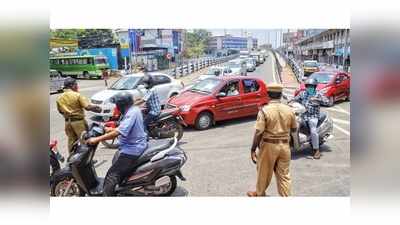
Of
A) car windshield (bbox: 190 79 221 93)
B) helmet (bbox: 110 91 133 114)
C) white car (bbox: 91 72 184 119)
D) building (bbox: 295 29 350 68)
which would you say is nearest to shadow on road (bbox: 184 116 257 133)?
car windshield (bbox: 190 79 221 93)

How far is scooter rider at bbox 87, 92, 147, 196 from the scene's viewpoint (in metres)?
3.80

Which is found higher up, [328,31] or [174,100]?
[328,31]

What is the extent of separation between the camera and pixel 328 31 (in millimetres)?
4156

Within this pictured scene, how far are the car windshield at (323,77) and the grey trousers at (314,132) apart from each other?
0.56m

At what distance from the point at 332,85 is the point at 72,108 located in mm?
3314

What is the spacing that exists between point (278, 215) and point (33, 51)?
10.3 ft

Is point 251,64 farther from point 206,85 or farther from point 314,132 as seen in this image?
point 314,132

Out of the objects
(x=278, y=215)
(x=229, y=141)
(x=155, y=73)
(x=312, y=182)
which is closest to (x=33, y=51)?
(x=155, y=73)

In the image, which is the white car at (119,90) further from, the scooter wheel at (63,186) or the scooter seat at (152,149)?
the scooter wheel at (63,186)

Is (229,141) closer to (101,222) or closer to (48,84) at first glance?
(101,222)

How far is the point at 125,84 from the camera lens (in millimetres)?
4516

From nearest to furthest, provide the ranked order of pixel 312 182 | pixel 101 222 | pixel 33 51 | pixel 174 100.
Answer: pixel 33 51, pixel 101 222, pixel 312 182, pixel 174 100

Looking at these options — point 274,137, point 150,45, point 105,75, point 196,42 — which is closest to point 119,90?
point 105,75

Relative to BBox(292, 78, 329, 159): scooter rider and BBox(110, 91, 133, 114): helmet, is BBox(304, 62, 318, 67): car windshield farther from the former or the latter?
BBox(110, 91, 133, 114): helmet
